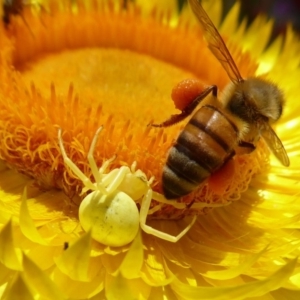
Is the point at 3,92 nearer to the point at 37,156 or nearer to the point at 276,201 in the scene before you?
the point at 37,156

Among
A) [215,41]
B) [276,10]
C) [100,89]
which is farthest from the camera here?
[276,10]

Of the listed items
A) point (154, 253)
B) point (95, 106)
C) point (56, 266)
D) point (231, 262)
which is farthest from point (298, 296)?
point (95, 106)

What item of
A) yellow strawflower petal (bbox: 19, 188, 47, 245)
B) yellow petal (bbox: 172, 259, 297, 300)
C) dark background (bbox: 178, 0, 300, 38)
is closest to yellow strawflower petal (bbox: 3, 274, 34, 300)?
yellow strawflower petal (bbox: 19, 188, 47, 245)

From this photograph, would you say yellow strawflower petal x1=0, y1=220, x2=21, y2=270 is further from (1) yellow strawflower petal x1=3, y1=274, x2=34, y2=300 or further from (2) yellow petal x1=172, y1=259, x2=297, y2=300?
(2) yellow petal x1=172, y1=259, x2=297, y2=300

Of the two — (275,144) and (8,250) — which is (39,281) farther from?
(275,144)

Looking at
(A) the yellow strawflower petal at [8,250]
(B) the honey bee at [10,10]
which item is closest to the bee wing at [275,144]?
(A) the yellow strawflower petal at [8,250]

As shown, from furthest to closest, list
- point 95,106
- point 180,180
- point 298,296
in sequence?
point 95,106
point 298,296
point 180,180

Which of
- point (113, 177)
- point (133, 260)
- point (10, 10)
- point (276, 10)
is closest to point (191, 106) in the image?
point (113, 177)
